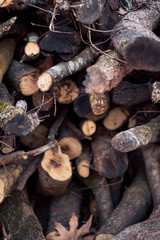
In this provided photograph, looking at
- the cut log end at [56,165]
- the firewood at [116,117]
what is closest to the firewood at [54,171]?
the cut log end at [56,165]

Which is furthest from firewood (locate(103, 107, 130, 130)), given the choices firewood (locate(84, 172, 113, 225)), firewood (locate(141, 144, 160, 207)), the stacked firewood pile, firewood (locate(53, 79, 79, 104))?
firewood (locate(84, 172, 113, 225))

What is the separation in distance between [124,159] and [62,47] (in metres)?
1.47

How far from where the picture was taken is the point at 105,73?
226 centimetres

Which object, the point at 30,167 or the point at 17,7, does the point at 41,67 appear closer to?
the point at 17,7

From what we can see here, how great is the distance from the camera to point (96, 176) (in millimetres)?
3275

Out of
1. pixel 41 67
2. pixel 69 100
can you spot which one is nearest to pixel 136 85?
pixel 69 100

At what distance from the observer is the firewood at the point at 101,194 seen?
3100mm

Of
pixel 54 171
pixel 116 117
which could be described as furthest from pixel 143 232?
pixel 116 117

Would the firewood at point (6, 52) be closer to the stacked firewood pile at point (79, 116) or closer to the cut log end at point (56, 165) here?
the stacked firewood pile at point (79, 116)

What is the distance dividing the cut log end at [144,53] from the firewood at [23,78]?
1.15 metres

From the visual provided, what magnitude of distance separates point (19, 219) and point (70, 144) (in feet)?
3.42

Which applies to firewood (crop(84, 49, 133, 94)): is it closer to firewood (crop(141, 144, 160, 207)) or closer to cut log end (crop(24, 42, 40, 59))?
cut log end (crop(24, 42, 40, 59))

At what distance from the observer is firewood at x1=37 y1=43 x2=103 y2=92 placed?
2400 mm

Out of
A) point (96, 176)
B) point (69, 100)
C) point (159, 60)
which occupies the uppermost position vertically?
point (159, 60)
